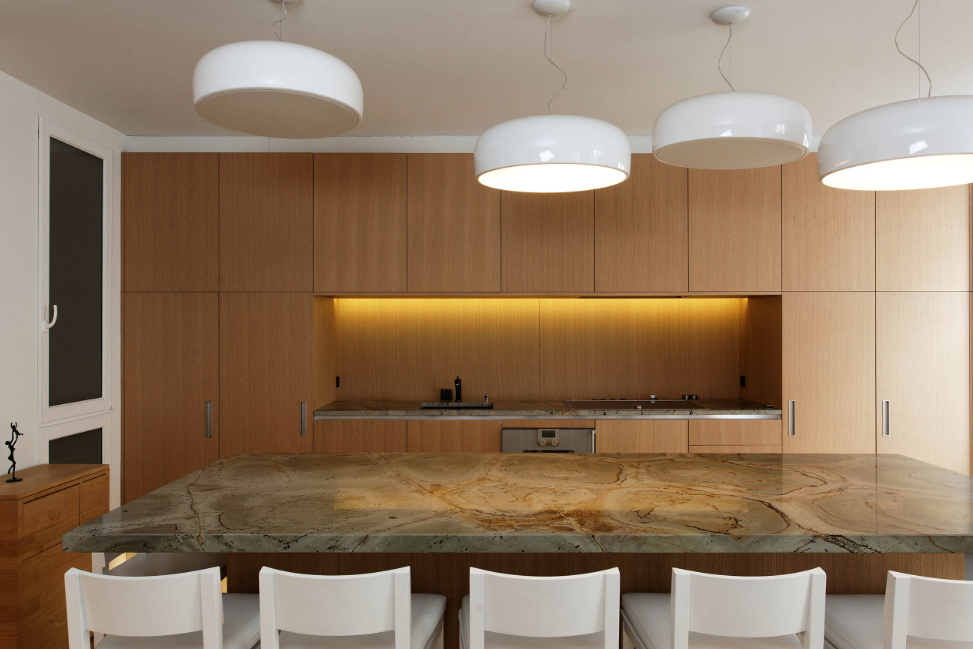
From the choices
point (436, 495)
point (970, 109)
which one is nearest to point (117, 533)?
point (436, 495)

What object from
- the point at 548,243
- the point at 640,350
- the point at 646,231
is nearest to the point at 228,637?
the point at 548,243

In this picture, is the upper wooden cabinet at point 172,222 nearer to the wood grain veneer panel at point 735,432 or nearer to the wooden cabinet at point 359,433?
the wooden cabinet at point 359,433

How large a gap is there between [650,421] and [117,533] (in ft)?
9.69

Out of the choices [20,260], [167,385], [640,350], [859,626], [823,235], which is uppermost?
[823,235]

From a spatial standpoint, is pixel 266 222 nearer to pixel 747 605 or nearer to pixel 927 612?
pixel 747 605

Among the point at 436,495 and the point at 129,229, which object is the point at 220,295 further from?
the point at 436,495

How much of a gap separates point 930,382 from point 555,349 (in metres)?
2.33

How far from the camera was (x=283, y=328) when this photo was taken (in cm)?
378

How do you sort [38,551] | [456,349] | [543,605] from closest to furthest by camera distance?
1. [543,605]
2. [38,551]
3. [456,349]

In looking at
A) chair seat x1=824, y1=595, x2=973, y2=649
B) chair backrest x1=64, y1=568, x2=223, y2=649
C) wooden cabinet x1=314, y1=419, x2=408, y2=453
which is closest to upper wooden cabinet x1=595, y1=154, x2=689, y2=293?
wooden cabinet x1=314, y1=419, x2=408, y2=453

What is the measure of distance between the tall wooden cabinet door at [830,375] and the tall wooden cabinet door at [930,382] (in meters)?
0.10

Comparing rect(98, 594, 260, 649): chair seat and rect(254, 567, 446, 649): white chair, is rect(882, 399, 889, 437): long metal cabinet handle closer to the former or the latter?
rect(254, 567, 446, 649): white chair

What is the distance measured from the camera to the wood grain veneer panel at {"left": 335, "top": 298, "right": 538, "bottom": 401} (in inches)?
170

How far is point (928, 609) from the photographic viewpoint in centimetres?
133
